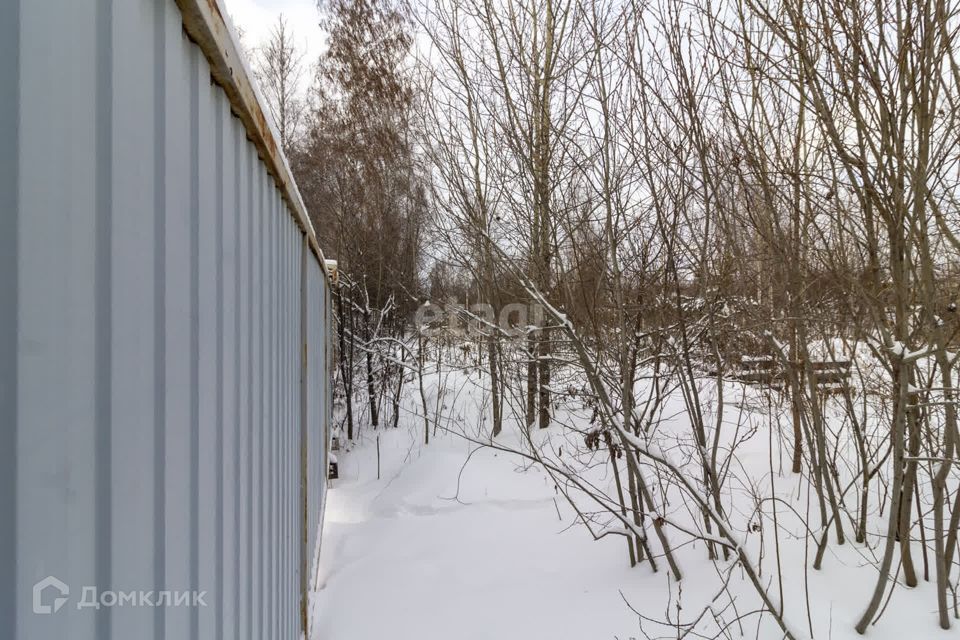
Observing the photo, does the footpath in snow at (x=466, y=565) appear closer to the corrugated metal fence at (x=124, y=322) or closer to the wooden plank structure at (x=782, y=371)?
the wooden plank structure at (x=782, y=371)

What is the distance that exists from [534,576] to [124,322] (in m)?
3.02

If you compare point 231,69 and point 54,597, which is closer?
point 54,597

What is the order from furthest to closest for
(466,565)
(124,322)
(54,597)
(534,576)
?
(466,565)
(534,576)
(124,322)
(54,597)

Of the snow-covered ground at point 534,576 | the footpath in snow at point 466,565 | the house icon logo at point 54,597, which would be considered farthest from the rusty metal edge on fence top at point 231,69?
the footpath in snow at point 466,565

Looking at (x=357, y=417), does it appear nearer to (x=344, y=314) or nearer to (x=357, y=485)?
(x=344, y=314)

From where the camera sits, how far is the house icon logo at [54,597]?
44cm

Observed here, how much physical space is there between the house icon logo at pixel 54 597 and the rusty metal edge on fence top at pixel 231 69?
79 cm

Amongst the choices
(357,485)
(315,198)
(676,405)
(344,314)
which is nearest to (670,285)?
(357,485)

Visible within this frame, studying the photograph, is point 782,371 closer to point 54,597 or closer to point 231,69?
point 231,69

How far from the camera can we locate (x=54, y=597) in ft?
1.55

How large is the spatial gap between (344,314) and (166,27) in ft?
21.2

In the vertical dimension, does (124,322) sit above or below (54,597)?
above

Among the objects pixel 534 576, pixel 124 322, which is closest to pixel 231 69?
pixel 124 322

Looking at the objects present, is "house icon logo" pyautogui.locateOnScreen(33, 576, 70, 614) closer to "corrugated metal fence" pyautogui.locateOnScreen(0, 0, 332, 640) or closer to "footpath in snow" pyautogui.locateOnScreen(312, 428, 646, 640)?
"corrugated metal fence" pyautogui.locateOnScreen(0, 0, 332, 640)
